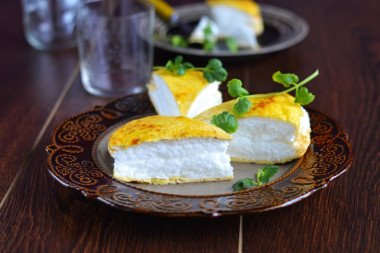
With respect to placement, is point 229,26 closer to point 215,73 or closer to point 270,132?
point 215,73

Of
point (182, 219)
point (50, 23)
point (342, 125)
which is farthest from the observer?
point (50, 23)

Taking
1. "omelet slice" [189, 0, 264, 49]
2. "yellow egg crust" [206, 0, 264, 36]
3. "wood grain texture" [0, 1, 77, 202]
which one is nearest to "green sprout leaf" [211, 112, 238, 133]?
"wood grain texture" [0, 1, 77, 202]

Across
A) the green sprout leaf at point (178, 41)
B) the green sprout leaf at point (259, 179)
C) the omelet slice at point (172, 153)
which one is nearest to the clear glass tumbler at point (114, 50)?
the green sprout leaf at point (178, 41)

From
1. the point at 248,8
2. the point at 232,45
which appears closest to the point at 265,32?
the point at 248,8

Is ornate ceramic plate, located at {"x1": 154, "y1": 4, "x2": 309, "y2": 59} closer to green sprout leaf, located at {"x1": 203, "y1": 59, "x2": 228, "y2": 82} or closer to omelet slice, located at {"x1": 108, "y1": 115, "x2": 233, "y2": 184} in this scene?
green sprout leaf, located at {"x1": 203, "y1": 59, "x2": 228, "y2": 82}

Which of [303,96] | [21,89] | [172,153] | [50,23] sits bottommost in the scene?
[21,89]
